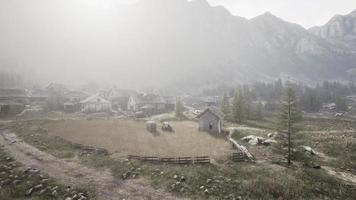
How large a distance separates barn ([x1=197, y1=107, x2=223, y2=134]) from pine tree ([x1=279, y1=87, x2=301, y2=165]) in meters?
18.3

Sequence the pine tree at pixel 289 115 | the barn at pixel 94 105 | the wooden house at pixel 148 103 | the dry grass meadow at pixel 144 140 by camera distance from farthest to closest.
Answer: the wooden house at pixel 148 103 < the barn at pixel 94 105 < the dry grass meadow at pixel 144 140 < the pine tree at pixel 289 115

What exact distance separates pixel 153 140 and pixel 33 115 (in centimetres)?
4821

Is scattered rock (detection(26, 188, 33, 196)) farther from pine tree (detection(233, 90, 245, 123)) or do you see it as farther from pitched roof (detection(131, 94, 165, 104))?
pitched roof (detection(131, 94, 165, 104))

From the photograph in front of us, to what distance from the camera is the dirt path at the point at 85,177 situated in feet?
57.2

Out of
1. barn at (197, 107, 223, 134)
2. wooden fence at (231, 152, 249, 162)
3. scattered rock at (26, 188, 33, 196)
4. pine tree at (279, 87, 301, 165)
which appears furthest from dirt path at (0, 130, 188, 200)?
barn at (197, 107, 223, 134)

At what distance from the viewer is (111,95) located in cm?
8975

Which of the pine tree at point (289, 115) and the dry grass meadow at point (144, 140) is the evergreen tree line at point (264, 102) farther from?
the dry grass meadow at point (144, 140)

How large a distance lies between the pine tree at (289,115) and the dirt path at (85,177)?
1701cm

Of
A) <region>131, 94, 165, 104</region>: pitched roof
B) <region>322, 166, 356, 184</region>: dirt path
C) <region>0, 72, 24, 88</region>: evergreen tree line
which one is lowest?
<region>322, 166, 356, 184</region>: dirt path

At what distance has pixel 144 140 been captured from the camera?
35562 mm

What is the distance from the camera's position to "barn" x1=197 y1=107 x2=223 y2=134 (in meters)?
44.6

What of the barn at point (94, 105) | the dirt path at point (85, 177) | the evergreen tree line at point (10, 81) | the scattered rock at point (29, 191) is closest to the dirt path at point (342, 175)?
the dirt path at point (85, 177)

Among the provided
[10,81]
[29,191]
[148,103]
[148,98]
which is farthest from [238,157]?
[10,81]

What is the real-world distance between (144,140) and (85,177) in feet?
50.0
